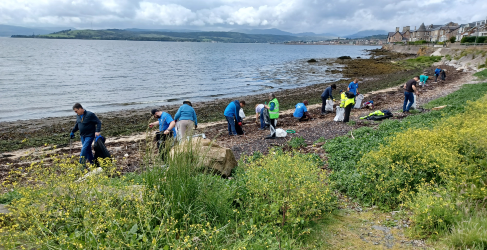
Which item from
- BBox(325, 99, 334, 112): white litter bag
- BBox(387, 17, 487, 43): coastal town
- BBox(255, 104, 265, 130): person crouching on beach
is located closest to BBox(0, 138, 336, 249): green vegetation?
BBox(255, 104, 265, 130): person crouching on beach

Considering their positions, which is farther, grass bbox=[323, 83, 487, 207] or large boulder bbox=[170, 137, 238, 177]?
large boulder bbox=[170, 137, 238, 177]

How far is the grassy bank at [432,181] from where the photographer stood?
13.9ft

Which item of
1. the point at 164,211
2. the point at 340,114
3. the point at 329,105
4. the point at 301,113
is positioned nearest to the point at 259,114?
the point at 301,113

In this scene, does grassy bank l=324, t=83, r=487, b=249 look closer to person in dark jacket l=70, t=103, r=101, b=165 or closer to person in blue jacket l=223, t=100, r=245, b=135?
person in blue jacket l=223, t=100, r=245, b=135

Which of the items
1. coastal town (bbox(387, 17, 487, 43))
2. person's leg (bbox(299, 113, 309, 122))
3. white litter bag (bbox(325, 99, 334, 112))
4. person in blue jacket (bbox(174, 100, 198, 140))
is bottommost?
person's leg (bbox(299, 113, 309, 122))

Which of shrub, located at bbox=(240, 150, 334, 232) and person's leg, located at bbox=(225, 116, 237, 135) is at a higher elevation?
shrub, located at bbox=(240, 150, 334, 232)

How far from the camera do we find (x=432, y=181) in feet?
16.9

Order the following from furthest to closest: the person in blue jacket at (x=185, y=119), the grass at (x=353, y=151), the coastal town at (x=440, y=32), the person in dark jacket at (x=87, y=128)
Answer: the coastal town at (x=440, y=32), the person in blue jacket at (x=185, y=119), the person in dark jacket at (x=87, y=128), the grass at (x=353, y=151)

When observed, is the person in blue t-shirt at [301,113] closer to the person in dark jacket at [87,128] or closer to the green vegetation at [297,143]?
the green vegetation at [297,143]

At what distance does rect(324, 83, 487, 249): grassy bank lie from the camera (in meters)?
4.23

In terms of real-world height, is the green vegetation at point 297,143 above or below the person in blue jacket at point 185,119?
below

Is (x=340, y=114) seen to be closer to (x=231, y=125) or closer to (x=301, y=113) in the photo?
(x=301, y=113)

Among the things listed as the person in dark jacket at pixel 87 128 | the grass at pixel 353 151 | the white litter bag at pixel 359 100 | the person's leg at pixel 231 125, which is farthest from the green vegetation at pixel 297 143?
the white litter bag at pixel 359 100

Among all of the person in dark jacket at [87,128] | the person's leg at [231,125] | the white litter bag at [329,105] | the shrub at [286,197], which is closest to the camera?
the shrub at [286,197]
